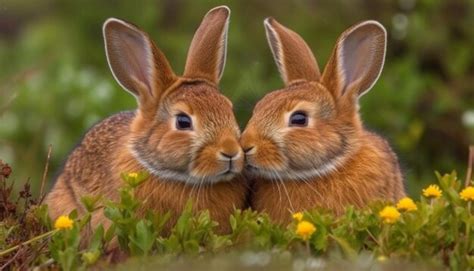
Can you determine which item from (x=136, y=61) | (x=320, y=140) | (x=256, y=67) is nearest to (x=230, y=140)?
(x=320, y=140)

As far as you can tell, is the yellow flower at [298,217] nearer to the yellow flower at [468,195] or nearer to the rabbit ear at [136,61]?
the yellow flower at [468,195]

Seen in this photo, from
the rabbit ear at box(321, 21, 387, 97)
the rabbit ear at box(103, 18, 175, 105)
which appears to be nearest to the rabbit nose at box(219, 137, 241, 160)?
the rabbit ear at box(103, 18, 175, 105)

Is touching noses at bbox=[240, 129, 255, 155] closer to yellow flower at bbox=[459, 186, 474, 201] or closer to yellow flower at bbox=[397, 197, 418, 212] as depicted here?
yellow flower at bbox=[397, 197, 418, 212]

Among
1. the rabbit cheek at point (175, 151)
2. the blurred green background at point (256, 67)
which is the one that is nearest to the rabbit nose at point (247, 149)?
the rabbit cheek at point (175, 151)

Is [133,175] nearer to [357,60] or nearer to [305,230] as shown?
[305,230]

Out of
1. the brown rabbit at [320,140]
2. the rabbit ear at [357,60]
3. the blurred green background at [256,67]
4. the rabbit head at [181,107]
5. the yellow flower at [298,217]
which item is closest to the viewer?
the yellow flower at [298,217]

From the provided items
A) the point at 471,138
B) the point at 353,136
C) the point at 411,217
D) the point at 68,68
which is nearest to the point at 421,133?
the point at 471,138
